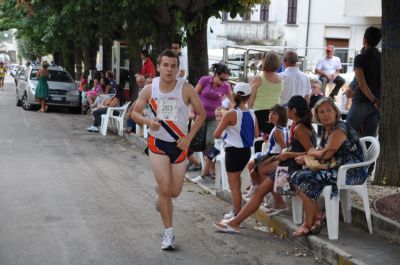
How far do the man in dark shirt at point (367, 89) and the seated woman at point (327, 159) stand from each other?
162 centimetres

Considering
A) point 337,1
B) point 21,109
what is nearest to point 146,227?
point 21,109

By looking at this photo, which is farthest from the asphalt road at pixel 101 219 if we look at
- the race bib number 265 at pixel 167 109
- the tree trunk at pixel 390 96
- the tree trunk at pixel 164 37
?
the tree trunk at pixel 164 37

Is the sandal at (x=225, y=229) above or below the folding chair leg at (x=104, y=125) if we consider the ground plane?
above

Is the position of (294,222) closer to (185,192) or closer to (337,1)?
(185,192)

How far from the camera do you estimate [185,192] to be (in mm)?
9469

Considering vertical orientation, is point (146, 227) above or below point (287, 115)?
below

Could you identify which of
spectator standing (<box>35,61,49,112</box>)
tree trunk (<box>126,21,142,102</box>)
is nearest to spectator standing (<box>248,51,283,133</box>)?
tree trunk (<box>126,21,142,102</box>)

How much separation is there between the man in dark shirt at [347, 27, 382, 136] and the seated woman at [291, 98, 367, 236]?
162 centimetres

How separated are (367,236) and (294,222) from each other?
0.79m

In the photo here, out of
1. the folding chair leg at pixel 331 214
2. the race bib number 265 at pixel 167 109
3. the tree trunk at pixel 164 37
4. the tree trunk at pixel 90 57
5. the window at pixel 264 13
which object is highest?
the window at pixel 264 13

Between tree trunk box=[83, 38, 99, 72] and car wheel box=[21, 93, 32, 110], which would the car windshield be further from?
tree trunk box=[83, 38, 99, 72]

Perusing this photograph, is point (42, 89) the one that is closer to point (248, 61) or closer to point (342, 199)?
point (248, 61)

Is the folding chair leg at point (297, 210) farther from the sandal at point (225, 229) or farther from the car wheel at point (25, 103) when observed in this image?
the car wheel at point (25, 103)

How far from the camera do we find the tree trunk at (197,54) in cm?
1501
